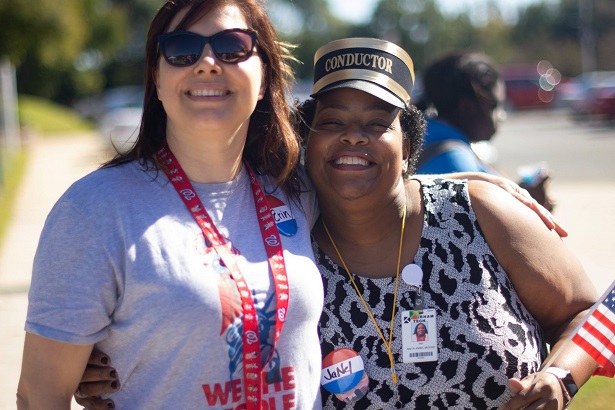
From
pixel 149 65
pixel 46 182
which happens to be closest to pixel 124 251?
pixel 149 65

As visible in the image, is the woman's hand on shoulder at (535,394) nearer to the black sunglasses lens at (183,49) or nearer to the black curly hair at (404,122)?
the black curly hair at (404,122)

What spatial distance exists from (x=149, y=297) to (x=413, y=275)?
3.21ft

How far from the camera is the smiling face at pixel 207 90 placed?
2434mm

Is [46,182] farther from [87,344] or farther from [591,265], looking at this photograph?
[87,344]

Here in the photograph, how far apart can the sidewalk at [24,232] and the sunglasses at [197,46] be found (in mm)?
773

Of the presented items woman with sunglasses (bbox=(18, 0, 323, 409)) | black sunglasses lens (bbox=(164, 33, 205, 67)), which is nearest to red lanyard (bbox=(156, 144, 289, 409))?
woman with sunglasses (bbox=(18, 0, 323, 409))

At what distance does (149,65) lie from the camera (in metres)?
2.63

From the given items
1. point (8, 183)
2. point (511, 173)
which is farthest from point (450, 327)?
point (8, 183)

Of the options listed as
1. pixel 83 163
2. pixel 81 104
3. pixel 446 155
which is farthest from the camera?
pixel 81 104

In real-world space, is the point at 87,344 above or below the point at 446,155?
below

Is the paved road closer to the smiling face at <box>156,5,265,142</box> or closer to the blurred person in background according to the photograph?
the smiling face at <box>156,5,265,142</box>

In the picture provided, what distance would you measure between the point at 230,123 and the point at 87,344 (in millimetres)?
766

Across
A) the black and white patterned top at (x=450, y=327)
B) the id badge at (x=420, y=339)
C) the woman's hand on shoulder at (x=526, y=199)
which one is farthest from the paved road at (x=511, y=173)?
the woman's hand on shoulder at (x=526, y=199)

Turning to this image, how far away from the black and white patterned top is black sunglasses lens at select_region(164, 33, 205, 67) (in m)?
0.90
